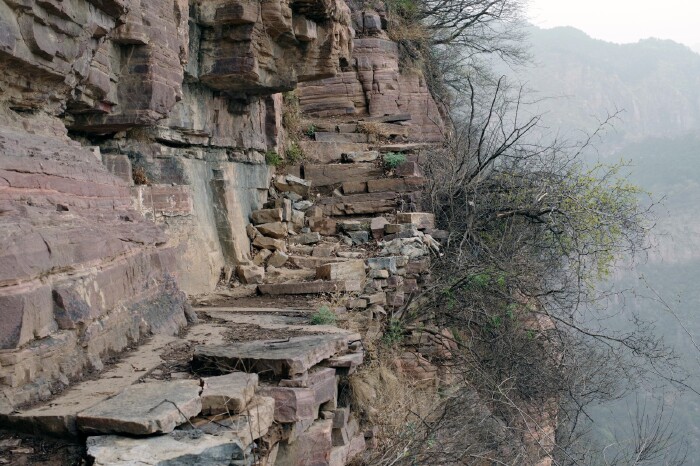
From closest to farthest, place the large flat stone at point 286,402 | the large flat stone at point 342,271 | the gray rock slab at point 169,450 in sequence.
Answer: the gray rock slab at point 169,450 < the large flat stone at point 286,402 < the large flat stone at point 342,271

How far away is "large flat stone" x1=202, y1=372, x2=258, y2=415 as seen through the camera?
376 centimetres

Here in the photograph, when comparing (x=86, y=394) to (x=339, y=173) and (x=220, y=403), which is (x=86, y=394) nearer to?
(x=220, y=403)

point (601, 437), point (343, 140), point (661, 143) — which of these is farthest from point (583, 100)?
point (343, 140)

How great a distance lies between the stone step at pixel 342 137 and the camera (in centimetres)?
1282

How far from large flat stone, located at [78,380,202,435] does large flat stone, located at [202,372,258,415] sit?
67 mm

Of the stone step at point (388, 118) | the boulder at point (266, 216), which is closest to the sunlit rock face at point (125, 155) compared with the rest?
the boulder at point (266, 216)

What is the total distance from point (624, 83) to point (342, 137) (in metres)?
79.6

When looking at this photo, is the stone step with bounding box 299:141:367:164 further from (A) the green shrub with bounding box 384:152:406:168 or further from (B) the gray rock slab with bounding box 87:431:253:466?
(B) the gray rock slab with bounding box 87:431:253:466

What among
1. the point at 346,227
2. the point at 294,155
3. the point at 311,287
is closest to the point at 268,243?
the point at 346,227

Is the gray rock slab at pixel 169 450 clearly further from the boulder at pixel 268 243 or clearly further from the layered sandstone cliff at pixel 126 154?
the boulder at pixel 268 243

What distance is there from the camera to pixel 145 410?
11.2 feet

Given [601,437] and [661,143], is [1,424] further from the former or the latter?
[661,143]

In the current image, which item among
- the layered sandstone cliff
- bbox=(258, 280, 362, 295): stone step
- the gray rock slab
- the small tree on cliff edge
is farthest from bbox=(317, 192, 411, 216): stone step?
the gray rock slab

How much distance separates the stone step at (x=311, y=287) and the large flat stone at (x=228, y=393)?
370 centimetres
